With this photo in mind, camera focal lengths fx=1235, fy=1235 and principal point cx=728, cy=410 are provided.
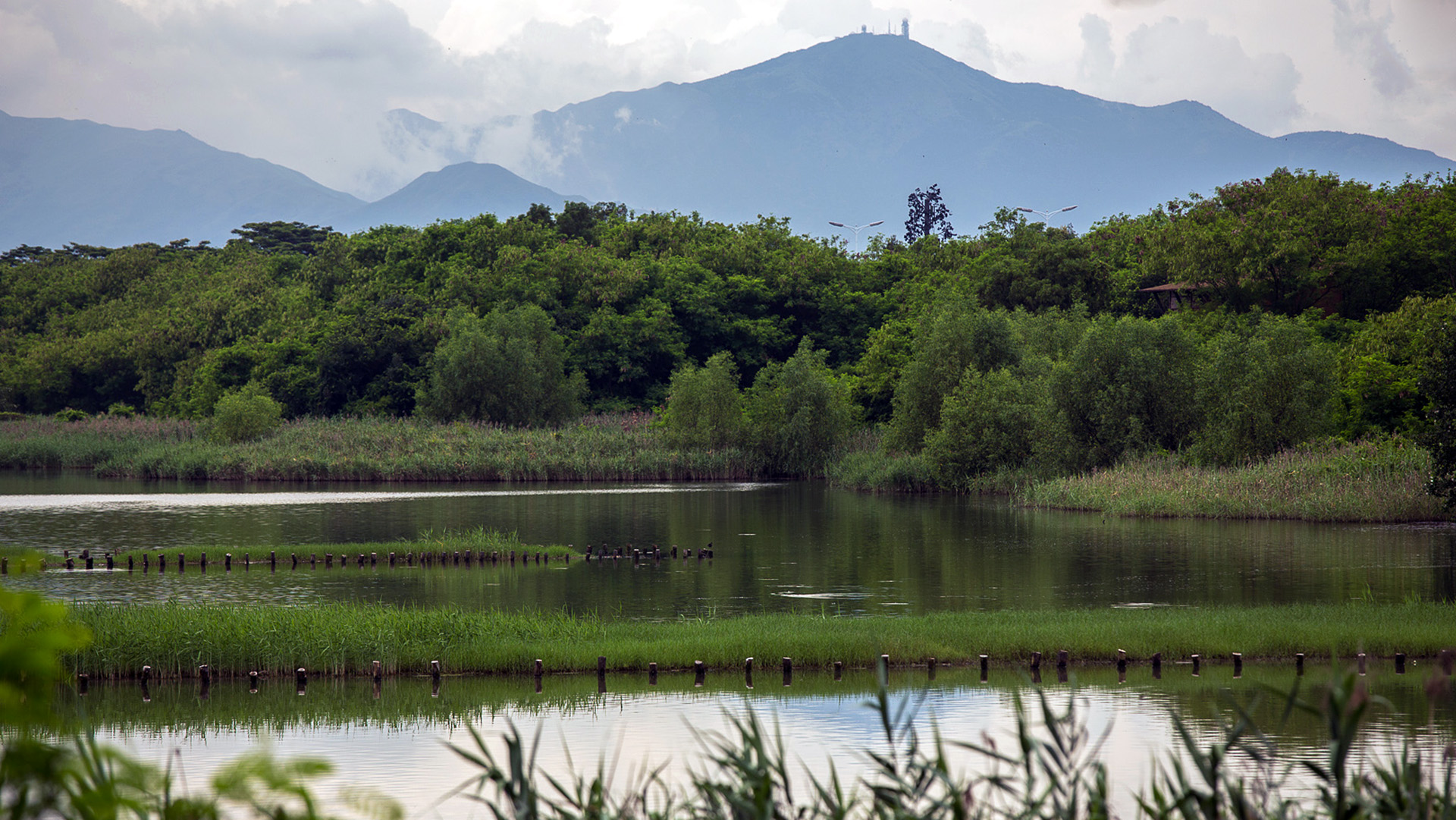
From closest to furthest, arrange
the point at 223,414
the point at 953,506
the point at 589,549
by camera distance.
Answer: the point at 589,549, the point at 953,506, the point at 223,414

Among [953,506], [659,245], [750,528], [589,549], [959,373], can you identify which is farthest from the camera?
[659,245]

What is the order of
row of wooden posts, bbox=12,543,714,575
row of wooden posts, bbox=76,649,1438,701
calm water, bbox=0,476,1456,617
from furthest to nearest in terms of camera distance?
1. row of wooden posts, bbox=12,543,714,575
2. calm water, bbox=0,476,1456,617
3. row of wooden posts, bbox=76,649,1438,701

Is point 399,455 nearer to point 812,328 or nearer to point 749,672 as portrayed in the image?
point 812,328

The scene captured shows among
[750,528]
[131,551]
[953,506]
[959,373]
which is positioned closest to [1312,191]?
[959,373]

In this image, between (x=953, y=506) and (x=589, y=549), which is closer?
(x=589, y=549)

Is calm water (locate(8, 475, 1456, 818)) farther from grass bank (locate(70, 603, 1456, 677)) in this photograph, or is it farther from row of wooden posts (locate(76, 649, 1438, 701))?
grass bank (locate(70, 603, 1456, 677))

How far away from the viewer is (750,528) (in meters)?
39.8

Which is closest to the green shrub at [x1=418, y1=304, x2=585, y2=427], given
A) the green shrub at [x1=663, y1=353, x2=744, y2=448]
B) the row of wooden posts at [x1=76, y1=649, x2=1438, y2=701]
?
the green shrub at [x1=663, y1=353, x2=744, y2=448]

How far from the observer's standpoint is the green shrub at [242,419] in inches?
2822

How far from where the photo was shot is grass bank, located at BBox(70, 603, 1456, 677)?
59.1 feet

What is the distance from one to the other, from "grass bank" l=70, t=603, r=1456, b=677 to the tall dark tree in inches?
4094

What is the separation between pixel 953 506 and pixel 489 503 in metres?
18.2

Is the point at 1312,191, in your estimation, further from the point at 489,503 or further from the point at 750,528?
the point at 489,503

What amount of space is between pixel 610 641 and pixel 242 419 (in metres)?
58.9
